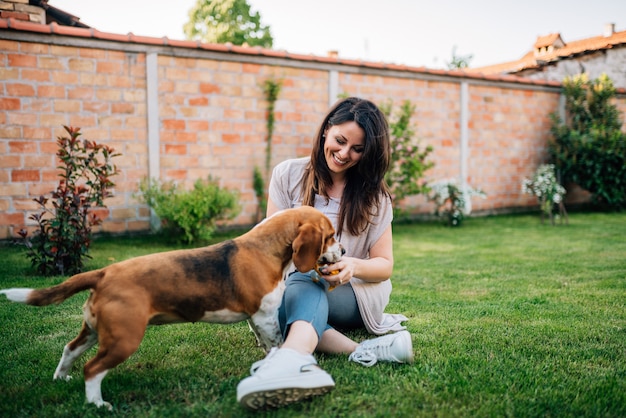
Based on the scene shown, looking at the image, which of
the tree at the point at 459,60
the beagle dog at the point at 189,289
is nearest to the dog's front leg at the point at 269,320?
the beagle dog at the point at 189,289

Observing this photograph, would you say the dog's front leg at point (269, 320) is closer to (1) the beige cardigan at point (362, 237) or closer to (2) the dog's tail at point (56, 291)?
(1) the beige cardigan at point (362, 237)

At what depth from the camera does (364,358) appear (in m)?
2.86

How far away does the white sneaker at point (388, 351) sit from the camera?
9.31 ft

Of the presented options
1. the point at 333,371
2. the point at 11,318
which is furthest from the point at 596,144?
the point at 11,318

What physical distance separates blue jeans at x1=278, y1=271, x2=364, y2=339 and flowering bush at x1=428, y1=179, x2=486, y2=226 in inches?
272

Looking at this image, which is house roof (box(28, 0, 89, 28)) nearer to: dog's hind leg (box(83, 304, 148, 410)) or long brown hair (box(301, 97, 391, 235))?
long brown hair (box(301, 97, 391, 235))

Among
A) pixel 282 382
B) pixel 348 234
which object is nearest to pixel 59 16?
pixel 348 234

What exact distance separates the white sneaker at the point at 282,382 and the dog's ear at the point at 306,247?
46 cm

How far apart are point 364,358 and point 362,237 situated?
85 centimetres

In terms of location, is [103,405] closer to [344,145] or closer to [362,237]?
[362,237]

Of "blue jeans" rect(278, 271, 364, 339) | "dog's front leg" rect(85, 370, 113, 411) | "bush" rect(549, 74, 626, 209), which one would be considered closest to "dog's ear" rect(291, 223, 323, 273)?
"blue jeans" rect(278, 271, 364, 339)

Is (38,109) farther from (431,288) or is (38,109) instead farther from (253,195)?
(431,288)

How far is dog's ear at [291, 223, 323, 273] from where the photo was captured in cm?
264

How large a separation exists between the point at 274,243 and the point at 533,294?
2997mm
